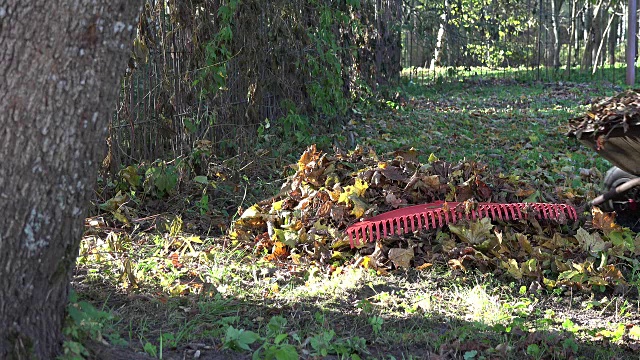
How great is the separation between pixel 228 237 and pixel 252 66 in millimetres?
2225

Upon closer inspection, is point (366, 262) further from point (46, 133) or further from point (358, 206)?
point (46, 133)

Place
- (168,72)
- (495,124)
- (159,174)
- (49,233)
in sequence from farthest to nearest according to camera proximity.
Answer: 1. (495,124)
2. (168,72)
3. (159,174)
4. (49,233)

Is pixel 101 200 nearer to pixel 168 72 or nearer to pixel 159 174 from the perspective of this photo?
pixel 159 174

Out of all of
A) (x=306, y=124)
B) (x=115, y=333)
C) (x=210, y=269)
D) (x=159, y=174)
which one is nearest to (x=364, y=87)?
(x=306, y=124)

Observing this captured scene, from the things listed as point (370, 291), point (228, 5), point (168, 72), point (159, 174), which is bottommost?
point (370, 291)

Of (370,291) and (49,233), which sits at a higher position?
(49,233)

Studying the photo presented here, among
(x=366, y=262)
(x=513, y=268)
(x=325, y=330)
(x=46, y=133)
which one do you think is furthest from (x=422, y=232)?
(x=46, y=133)

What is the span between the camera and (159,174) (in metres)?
5.36

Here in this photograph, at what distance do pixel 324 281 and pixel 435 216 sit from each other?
3.15ft

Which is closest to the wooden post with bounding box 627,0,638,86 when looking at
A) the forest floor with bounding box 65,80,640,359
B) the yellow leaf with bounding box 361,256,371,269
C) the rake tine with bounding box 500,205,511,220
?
the forest floor with bounding box 65,80,640,359

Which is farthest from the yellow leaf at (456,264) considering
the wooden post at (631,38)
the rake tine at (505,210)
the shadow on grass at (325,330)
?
the wooden post at (631,38)

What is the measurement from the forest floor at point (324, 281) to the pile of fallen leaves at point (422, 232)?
14mm

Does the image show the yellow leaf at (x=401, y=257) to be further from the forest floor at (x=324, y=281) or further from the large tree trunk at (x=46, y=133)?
the large tree trunk at (x=46, y=133)

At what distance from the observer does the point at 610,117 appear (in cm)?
429
